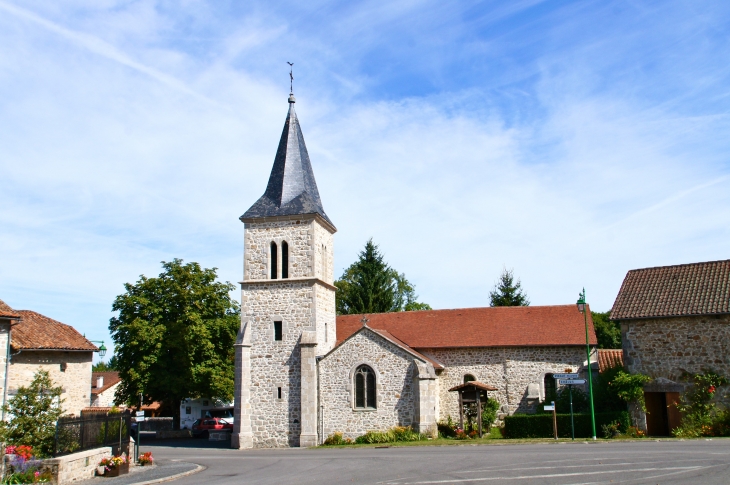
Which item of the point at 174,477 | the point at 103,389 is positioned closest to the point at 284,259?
the point at 174,477

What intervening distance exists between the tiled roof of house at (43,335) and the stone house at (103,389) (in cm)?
3122

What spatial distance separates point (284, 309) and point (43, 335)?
10.6 metres

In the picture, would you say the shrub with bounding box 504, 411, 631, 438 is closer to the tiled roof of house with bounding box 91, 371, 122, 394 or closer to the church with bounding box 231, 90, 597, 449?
the church with bounding box 231, 90, 597, 449

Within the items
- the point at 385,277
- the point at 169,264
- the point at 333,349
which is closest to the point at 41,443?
the point at 333,349

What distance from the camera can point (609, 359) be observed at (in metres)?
30.9

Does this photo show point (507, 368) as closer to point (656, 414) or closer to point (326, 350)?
point (656, 414)

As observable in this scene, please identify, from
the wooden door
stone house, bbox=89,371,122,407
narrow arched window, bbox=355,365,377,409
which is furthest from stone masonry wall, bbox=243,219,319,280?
stone house, bbox=89,371,122,407

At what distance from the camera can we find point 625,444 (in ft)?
70.9

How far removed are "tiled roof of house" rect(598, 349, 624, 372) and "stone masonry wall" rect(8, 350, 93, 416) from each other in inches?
920

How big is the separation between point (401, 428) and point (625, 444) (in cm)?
957

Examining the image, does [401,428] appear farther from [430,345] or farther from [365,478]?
[365,478]

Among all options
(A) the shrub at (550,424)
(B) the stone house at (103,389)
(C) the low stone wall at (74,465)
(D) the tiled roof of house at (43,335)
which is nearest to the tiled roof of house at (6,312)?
(D) the tiled roof of house at (43,335)

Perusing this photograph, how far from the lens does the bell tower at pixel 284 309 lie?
29.6 meters

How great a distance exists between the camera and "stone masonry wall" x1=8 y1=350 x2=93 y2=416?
26.4 meters
